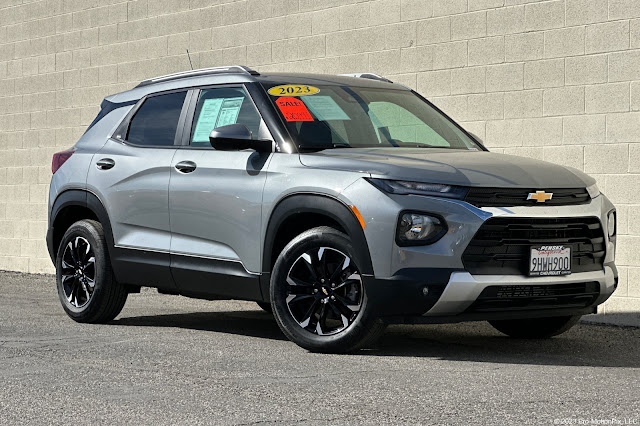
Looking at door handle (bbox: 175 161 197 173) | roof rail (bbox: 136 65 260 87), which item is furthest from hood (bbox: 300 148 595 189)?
roof rail (bbox: 136 65 260 87)

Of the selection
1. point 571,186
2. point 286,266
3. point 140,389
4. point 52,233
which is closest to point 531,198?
point 571,186

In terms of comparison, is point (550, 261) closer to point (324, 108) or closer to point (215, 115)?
point (324, 108)

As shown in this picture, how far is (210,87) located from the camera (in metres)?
8.17

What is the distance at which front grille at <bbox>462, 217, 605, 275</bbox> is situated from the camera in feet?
21.5

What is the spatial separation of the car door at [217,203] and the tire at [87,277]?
86 centimetres

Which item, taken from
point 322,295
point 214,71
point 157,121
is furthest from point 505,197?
point 157,121

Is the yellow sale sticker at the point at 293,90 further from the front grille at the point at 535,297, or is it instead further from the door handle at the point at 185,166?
the front grille at the point at 535,297

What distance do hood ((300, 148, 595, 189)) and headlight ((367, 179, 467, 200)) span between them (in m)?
0.03

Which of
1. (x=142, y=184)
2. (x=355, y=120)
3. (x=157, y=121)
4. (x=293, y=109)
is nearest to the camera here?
(x=293, y=109)

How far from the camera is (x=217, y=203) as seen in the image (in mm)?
7605

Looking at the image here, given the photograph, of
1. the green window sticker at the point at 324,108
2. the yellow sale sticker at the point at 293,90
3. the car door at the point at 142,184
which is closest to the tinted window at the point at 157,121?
the car door at the point at 142,184

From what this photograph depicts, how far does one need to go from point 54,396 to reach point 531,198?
2977 millimetres

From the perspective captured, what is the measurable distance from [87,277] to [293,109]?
236cm

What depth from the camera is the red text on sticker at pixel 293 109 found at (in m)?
7.55
